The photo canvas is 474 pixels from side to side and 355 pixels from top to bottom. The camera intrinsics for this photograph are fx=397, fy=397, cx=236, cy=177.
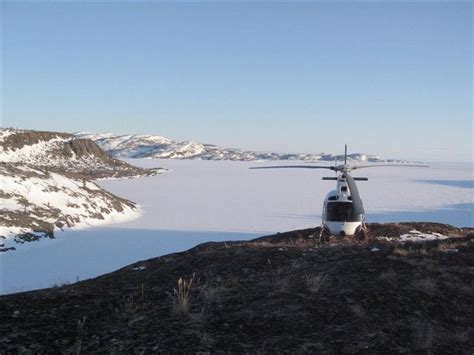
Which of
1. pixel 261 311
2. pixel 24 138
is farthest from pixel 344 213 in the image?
pixel 24 138

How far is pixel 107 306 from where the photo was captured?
606 cm

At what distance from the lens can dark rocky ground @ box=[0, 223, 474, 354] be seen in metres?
4.83

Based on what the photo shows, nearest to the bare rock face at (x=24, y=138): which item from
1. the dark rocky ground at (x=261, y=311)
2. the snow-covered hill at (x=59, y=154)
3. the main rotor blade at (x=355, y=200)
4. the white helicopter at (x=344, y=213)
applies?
the snow-covered hill at (x=59, y=154)

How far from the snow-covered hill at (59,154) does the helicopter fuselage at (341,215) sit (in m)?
51.0

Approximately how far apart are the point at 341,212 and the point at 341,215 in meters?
0.11

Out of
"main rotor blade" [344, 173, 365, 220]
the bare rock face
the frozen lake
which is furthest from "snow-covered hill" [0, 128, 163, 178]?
"main rotor blade" [344, 173, 365, 220]

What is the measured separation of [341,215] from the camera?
14.2 m

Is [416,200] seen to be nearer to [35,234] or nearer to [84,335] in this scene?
[35,234]

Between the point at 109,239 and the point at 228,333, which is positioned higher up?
the point at 228,333

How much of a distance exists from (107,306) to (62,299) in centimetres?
92

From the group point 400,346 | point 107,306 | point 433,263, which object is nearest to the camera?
point 400,346

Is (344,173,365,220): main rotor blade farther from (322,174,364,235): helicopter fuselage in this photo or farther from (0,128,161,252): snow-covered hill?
(0,128,161,252): snow-covered hill

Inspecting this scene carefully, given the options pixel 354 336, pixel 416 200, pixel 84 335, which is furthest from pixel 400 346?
pixel 416 200

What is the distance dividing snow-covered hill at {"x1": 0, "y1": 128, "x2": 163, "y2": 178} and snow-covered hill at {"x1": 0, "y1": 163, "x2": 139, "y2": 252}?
89.9ft
